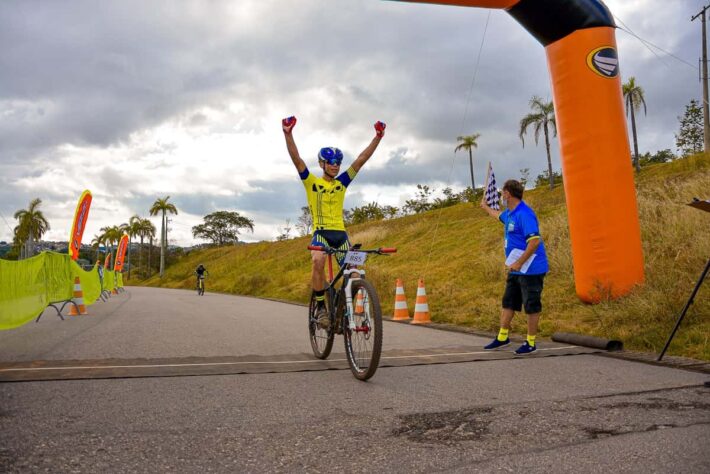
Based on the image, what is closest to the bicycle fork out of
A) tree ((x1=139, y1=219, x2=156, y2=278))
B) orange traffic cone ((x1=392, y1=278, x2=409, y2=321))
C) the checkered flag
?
the checkered flag

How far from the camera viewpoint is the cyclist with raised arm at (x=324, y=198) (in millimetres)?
5195

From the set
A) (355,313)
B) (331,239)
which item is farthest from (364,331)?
(331,239)

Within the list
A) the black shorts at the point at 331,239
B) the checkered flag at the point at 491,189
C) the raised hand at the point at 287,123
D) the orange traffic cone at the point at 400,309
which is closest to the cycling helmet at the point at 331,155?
the raised hand at the point at 287,123

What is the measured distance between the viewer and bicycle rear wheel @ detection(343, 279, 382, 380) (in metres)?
4.28

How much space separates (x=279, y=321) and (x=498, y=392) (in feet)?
23.7

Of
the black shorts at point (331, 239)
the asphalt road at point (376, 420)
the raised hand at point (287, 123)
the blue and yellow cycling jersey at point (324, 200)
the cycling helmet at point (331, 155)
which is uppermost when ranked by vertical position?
the raised hand at point (287, 123)

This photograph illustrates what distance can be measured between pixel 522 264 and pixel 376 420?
134 inches

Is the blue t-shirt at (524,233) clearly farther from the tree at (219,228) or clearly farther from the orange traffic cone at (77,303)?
the tree at (219,228)

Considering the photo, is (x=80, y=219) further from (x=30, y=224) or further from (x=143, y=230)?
(x=143, y=230)

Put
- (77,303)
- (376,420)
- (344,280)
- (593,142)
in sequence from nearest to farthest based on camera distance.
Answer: (376,420) → (344,280) → (593,142) → (77,303)

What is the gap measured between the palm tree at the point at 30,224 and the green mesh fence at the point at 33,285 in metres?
67.7

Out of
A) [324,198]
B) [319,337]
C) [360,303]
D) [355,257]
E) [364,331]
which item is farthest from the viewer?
[319,337]

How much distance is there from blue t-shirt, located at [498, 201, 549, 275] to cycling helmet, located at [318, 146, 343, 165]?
2235 mm

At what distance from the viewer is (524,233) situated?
600 cm
